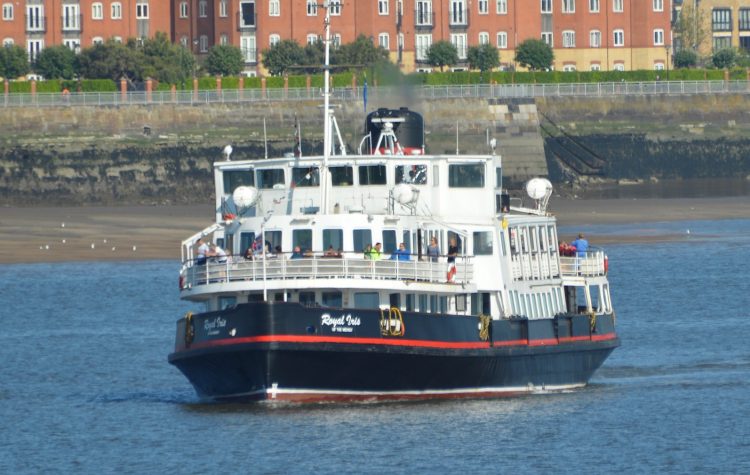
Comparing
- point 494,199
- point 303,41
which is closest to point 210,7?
point 303,41

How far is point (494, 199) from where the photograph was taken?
43062 mm

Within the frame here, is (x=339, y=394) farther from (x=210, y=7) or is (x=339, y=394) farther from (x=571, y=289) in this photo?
(x=210, y=7)

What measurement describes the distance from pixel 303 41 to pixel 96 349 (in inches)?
3337

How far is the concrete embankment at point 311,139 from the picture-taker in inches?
4018

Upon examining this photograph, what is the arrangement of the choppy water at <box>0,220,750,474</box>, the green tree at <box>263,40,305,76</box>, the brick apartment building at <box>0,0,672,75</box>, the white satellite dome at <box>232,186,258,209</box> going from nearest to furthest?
the choppy water at <box>0,220,750,474</box> → the white satellite dome at <box>232,186,258,209</box> → the green tree at <box>263,40,305,76</box> → the brick apartment building at <box>0,0,672,75</box>

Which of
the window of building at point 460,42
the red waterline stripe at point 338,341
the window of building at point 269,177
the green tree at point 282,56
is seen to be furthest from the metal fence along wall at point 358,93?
the red waterline stripe at point 338,341

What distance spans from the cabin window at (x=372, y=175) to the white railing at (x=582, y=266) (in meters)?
5.95

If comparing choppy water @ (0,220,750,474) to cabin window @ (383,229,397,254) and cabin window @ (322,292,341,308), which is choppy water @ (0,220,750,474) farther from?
cabin window @ (383,229,397,254)

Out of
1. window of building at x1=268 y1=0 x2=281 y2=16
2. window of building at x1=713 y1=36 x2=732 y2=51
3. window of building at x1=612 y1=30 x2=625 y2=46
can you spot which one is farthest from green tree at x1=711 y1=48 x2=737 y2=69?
window of building at x1=713 y1=36 x2=732 y2=51

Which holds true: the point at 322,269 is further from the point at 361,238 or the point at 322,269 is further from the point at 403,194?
the point at 403,194

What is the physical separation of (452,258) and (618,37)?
10423cm

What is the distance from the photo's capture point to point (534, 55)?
13450 centimetres

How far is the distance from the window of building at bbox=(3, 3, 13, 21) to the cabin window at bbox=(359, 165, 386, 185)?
97416 mm

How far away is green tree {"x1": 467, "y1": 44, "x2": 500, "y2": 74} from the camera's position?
133 metres
